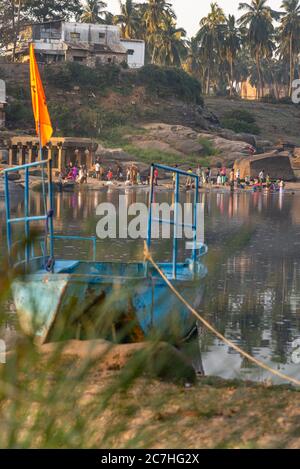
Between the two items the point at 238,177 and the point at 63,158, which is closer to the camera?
the point at 63,158

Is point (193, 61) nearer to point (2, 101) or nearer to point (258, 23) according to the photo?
point (258, 23)

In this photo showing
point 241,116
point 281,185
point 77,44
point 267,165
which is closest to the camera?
point 281,185

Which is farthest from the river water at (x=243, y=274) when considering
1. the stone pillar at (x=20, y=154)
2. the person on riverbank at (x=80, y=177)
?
the stone pillar at (x=20, y=154)

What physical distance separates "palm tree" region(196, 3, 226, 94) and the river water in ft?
204

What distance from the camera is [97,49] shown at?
282ft

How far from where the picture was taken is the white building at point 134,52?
3597 inches

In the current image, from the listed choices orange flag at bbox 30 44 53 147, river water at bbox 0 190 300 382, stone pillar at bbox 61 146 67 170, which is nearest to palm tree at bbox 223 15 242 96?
stone pillar at bbox 61 146 67 170

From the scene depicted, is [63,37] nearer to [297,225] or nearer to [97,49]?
[97,49]

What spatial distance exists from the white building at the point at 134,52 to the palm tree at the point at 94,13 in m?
18.6

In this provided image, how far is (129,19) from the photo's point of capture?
106 m

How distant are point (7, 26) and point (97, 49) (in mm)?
8560

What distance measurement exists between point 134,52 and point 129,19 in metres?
15.2

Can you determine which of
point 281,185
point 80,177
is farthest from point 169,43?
point 80,177
